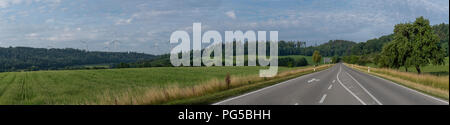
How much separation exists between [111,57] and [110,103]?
5719 inches

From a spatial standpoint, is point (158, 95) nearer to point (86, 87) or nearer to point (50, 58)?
point (86, 87)

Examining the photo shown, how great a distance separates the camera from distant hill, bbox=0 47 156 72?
4717 inches

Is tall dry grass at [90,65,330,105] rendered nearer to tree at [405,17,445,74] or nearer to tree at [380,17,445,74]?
tree at [405,17,445,74]

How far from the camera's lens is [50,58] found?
138875 mm

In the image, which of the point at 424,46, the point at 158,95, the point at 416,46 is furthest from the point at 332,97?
the point at 424,46

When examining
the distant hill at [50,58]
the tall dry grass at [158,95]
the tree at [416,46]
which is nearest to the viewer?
the tall dry grass at [158,95]

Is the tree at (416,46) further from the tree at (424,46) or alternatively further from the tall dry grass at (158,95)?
the tall dry grass at (158,95)

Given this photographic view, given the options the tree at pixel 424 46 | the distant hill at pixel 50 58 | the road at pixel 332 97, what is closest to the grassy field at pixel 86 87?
the road at pixel 332 97

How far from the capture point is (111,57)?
144m

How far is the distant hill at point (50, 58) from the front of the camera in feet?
393
